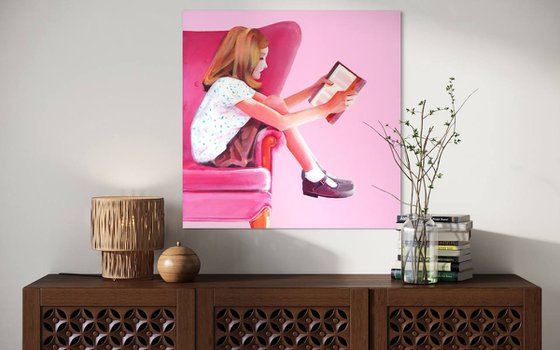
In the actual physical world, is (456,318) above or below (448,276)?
below

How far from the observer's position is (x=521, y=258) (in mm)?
3623

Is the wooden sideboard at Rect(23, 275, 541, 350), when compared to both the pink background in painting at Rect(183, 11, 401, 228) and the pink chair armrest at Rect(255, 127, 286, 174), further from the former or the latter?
the pink chair armrest at Rect(255, 127, 286, 174)

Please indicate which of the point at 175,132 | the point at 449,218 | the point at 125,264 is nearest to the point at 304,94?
the point at 175,132

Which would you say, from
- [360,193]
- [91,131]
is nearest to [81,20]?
[91,131]

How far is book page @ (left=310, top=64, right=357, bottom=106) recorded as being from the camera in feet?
11.9

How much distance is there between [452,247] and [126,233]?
1.38 meters

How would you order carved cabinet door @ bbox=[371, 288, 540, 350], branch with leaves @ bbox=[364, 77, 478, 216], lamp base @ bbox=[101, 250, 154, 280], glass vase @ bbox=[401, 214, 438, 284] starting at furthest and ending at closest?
1. branch with leaves @ bbox=[364, 77, 478, 216]
2. lamp base @ bbox=[101, 250, 154, 280]
3. glass vase @ bbox=[401, 214, 438, 284]
4. carved cabinet door @ bbox=[371, 288, 540, 350]

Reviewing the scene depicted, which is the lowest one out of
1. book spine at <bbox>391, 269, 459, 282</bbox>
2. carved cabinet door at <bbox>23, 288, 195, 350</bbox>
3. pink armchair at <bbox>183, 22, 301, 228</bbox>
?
carved cabinet door at <bbox>23, 288, 195, 350</bbox>

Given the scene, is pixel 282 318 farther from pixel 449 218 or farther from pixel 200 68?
pixel 200 68

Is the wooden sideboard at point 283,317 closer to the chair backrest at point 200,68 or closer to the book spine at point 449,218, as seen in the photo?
the book spine at point 449,218

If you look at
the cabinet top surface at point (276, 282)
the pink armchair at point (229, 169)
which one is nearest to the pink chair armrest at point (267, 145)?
the pink armchair at point (229, 169)

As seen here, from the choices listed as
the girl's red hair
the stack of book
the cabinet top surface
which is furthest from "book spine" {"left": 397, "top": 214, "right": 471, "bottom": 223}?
the girl's red hair

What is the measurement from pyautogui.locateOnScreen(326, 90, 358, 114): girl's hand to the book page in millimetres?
18

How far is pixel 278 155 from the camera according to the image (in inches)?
142
